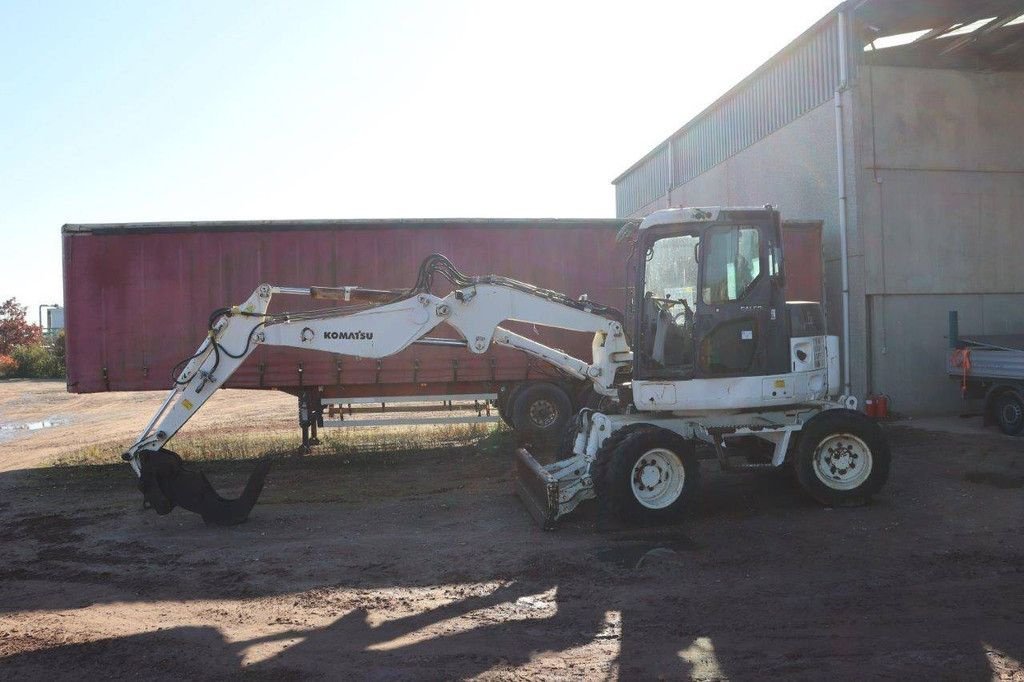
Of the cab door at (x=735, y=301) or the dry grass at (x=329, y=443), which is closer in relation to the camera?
the cab door at (x=735, y=301)

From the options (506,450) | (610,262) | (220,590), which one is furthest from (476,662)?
(610,262)

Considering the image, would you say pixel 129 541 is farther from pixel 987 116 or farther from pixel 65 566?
pixel 987 116

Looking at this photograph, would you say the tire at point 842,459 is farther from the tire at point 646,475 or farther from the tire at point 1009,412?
the tire at point 1009,412

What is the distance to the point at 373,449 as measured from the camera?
1269 centimetres

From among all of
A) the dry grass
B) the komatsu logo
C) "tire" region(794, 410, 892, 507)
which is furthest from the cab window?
the dry grass

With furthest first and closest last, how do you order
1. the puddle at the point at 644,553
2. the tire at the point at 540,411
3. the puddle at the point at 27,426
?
1. the puddle at the point at 27,426
2. the tire at the point at 540,411
3. the puddle at the point at 644,553

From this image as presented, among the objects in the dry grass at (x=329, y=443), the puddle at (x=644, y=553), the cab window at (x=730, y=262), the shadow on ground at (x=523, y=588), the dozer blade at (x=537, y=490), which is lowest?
the shadow on ground at (x=523, y=588)

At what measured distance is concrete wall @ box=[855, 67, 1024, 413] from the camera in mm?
Result: 14625

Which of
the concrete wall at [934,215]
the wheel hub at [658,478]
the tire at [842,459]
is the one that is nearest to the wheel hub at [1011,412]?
the concrete wall at [934,215]

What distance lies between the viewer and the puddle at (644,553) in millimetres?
6167

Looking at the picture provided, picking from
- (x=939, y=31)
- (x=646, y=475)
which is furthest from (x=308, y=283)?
(x=939, y=31)

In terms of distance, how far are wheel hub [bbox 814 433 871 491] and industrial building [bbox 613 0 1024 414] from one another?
24.4ft

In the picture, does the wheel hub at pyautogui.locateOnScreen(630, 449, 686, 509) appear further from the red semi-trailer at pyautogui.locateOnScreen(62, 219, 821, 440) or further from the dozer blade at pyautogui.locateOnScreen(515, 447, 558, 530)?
the red semi-trailer at pyautogui.locateOnScreen(62, 219, 821, 440)

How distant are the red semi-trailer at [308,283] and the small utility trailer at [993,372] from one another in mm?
5898
